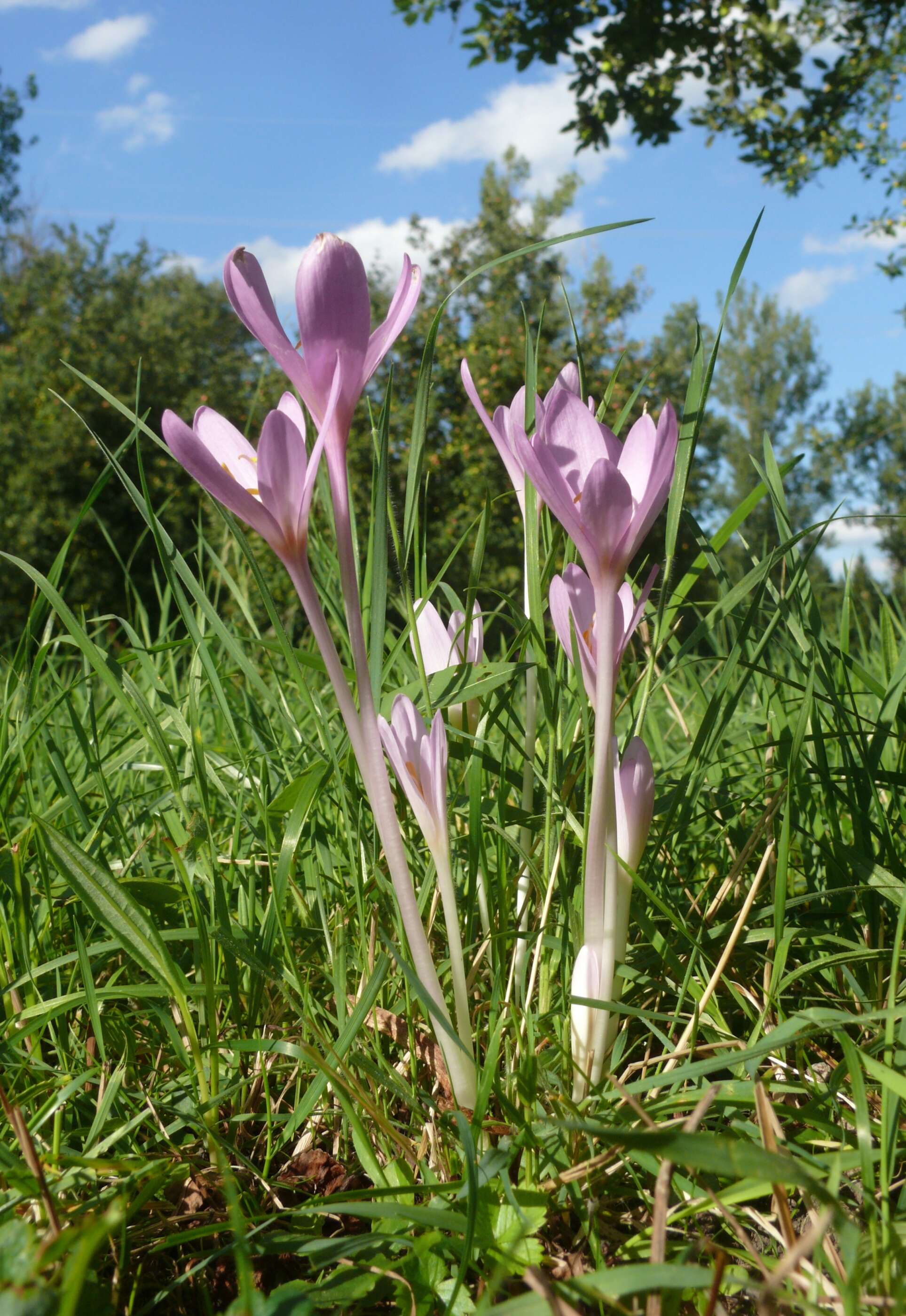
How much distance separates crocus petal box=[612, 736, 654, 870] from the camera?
0.73 metres

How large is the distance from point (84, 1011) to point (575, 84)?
6.79 meters

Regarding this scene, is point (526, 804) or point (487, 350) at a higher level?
point (487, 350)

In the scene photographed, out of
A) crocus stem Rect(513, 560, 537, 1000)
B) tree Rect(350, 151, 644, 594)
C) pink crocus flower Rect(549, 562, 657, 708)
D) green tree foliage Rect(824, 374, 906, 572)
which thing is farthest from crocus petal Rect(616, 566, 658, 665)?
green tree foliage Rect(824, 374, 906, 572)

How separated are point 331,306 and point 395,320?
0.06m

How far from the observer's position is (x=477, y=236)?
720 inches

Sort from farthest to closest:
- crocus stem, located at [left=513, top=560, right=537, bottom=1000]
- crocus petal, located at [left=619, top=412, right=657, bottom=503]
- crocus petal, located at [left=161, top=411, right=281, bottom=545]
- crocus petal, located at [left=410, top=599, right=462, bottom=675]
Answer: crocus petal, located at [left=410, top=599, right=462, bottom=675]
crocus stem, located at [left=513, top=560, right=537, bottom=1000]
crocus petal, located at [left=619, top=412, right=657, bottom=503]
crocus petal, located at [left=161, top=411, right=281, bottom=545]

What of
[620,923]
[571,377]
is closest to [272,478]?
[571,377]

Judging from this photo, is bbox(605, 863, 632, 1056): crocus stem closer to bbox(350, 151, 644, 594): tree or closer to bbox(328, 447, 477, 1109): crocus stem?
bbox(328, 447, 477, 1109): crocus stem

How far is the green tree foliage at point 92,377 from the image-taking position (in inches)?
561

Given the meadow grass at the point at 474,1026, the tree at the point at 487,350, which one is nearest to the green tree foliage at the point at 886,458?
the tree at the point at 487,350

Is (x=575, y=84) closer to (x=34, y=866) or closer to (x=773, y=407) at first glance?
(x=34, y=866)

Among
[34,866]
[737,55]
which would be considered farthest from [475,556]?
[737,55]

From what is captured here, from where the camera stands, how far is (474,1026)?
35.9 inches

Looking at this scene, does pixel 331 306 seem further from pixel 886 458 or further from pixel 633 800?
pixel 886 458
